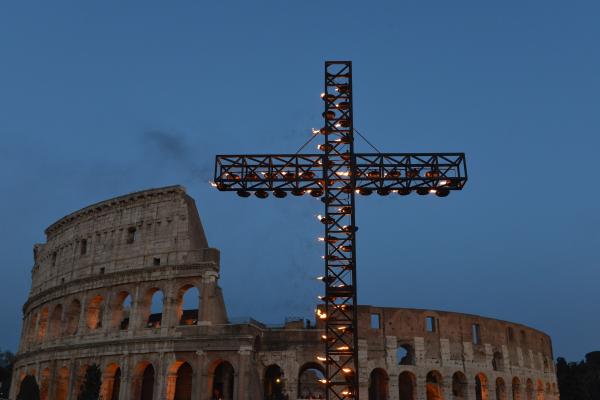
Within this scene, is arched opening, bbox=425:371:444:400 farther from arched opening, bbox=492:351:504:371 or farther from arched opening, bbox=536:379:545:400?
arched opening, bbox=536:379:545:400

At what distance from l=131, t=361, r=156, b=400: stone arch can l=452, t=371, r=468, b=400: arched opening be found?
21.4 m

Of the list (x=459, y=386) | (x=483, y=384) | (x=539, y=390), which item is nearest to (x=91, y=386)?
(x=459, y=386)

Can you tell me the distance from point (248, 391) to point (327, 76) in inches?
795

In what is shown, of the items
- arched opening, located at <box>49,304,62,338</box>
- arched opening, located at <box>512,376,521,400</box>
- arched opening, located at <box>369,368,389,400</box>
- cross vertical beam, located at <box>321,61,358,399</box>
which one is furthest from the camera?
arched opening, located at <box>512,376,521,400</box>

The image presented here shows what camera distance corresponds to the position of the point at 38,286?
51406 mm

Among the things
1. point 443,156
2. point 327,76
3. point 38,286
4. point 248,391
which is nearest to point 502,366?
point 248,391

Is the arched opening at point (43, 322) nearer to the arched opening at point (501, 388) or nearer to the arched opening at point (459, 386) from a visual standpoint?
the arched opening at point (459, 386)

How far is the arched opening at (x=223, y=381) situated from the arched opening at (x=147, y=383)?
14.8ft

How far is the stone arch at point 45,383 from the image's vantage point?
143 ft

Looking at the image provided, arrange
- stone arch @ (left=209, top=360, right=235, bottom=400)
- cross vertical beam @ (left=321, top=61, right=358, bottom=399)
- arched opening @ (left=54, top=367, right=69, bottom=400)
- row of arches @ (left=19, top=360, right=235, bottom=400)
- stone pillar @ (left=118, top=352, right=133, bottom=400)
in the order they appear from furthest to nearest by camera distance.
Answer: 1. arched opening @ (left=54, top=367, right=69, bottom=400)
2. stone arch @ (left=209, top=360, right=235, bottom=400)
3. stone pillar @ (left=118, top=352, right=133, bottom=400)
4. row of arches @ (left=19, top=360, right=235, bottom=400)
5. cross vertical beam @ (left=321, top=61, right=358, bottom=399)

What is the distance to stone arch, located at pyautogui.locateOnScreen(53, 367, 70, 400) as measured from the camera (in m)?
42.5

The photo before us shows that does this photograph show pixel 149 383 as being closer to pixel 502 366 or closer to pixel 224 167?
pixel 224 167

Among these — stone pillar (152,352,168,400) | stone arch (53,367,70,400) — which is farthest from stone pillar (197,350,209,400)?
stone arch (53,367,70,400)

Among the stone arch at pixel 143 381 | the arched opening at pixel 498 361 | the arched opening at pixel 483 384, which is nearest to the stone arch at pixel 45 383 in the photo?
the stone arch at pixel 143 381
